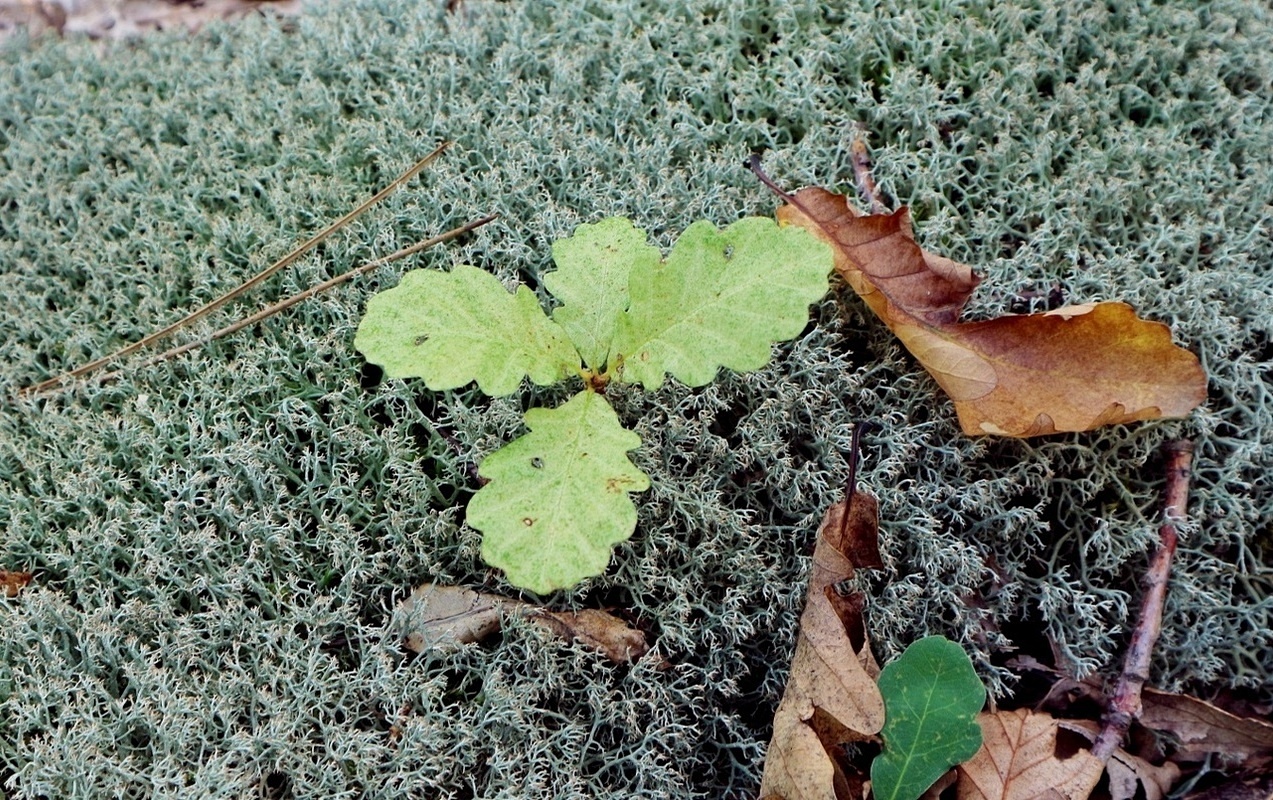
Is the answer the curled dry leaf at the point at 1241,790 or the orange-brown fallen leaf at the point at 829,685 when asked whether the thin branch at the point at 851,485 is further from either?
the curled dry leaf at the point at 1241,790

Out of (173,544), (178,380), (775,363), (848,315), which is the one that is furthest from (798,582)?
(178,380)

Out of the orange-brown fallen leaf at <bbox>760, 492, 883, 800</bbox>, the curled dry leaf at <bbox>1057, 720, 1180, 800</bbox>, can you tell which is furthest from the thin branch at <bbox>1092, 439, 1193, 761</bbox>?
the orange-brown fallen leaf at <bbox>760, 492, 883, 800</bbox>

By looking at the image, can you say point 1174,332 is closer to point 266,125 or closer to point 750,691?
point 750,691

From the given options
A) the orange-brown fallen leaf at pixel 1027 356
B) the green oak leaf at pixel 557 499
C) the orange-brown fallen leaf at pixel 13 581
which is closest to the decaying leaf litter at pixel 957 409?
the orange-brown fallen leaf at pixel 1027 356

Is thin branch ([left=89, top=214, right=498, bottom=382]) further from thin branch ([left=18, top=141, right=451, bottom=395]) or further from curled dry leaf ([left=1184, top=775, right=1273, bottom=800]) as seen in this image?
curled dry leaf ([left=1184, top=775, right=1273, bottom=800])

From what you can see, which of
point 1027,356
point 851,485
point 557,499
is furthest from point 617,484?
point 1027,356

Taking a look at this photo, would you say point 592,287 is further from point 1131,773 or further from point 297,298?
point 1131,773
